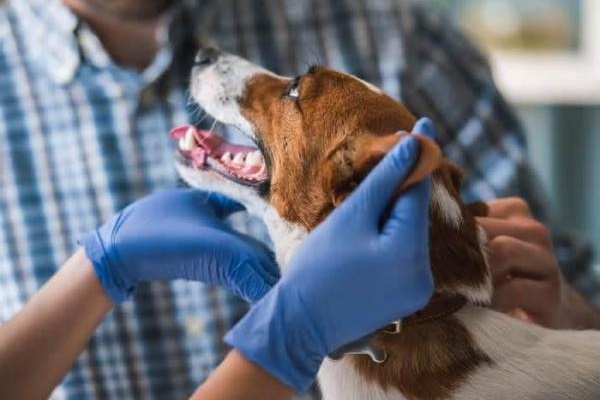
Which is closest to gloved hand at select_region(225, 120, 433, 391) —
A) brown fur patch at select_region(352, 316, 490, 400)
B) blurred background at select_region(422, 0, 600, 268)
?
brown fur patch at select_region(352, 316, 490, 400)

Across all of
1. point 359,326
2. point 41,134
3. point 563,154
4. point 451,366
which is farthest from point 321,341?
point 563,154

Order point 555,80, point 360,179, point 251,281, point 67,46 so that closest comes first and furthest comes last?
point 360,179 → point 251,281 → point 67,46 → point 555,80

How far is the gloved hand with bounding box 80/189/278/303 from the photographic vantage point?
1037mm

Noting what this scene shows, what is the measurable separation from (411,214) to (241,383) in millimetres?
228

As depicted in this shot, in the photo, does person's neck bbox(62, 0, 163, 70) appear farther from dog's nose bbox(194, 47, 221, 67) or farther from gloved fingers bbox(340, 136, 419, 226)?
gloved fingers bbox(340, 136, 419, 226)

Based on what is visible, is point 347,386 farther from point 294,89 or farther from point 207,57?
point 207,57

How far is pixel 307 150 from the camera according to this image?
1.03 metres

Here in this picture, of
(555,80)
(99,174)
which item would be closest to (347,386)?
(99,174)

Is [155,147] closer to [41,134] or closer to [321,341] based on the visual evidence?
[41,134]

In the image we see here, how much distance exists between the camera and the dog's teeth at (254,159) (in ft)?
3.62

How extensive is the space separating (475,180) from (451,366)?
59 cm

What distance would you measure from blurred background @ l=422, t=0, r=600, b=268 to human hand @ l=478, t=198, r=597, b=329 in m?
1.54

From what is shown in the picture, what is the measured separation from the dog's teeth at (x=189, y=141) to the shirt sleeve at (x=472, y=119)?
0.48 metres

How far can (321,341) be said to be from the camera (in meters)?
0.85
